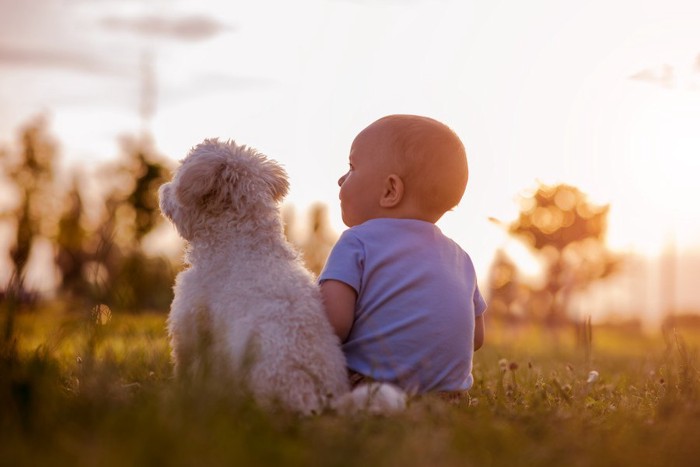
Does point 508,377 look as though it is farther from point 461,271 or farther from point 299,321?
point 299,321

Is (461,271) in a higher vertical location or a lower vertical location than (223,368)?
higher

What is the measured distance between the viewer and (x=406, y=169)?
4.50 metres

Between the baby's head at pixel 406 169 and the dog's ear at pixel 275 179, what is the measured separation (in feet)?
1.34

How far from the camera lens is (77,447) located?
233cm

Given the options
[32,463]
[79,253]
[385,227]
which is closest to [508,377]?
[385,227]

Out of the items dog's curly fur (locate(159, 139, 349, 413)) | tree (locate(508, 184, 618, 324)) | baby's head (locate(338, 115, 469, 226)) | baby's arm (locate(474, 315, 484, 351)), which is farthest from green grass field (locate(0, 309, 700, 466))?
tree (locate(508, 184, 618, 324))

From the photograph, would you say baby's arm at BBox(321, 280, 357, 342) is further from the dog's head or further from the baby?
the dog's head

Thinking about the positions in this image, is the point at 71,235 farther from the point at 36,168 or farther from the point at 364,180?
the point at 364,180

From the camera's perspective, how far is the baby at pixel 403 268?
4.37 meters

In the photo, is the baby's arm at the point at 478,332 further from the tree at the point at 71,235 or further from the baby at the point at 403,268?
the tree at the point at 71,235

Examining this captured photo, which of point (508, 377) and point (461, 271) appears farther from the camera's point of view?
point (508, 377)

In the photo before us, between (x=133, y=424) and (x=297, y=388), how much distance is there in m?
1.18

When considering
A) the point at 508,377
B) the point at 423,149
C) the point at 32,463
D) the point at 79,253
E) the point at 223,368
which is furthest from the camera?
the point at 79,253

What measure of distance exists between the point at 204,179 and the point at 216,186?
3.4 inches
